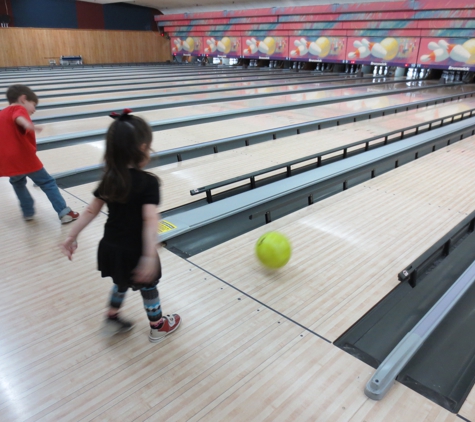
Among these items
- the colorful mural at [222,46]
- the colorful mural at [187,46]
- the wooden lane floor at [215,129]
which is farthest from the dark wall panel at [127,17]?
the wooden lane floor at [215,129]

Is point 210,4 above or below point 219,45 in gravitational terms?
above

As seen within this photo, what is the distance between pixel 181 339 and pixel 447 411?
89cm

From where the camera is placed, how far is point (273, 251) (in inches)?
72.5

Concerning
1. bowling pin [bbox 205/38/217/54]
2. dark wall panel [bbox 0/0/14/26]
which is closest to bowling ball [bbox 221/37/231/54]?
bowling pin [bbox 205/38/217/54]

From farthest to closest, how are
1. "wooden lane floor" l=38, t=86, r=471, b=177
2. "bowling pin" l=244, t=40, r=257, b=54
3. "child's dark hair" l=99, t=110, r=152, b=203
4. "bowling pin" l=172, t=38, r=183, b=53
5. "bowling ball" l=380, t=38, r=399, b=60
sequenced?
"bowling pin" l=172, t=38, r=183, b=53 → "bowling pin" l=244, t=40, r=257, b=54 → "bowling ball" l=380, t=38, r=399, b=60 → "wooden lane floor" l=38, t=86, r=471, b=177 → "child's dark hair" l=99, t=110, r=152, b=203

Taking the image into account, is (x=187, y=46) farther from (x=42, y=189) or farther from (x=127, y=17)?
(x=42, y=189)

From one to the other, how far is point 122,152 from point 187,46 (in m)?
15.2

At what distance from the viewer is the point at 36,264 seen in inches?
77.8

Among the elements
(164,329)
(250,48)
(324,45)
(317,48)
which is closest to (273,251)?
(164,329)

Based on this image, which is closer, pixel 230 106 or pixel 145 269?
pixel 145 269

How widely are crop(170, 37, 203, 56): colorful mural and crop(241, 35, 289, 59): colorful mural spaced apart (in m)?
2.38

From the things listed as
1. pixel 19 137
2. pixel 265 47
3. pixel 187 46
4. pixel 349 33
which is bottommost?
pixel 19 137

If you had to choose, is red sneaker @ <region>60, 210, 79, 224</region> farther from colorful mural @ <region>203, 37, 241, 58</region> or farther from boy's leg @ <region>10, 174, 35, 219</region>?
colorful mural @ <region>203, 37, 241, 58</region>

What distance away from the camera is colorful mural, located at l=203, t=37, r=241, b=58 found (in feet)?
42.4
